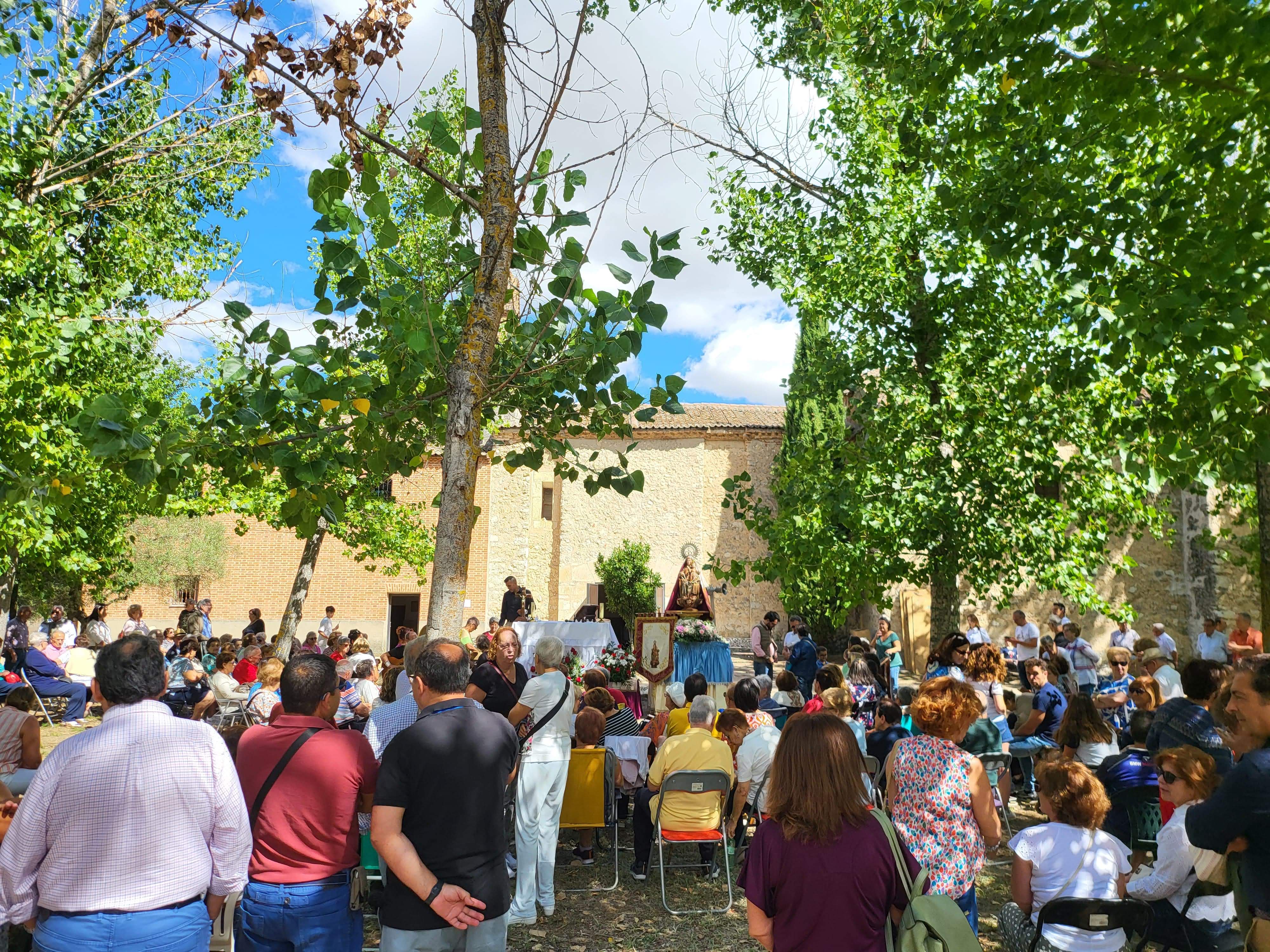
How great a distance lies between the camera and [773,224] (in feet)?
47.0

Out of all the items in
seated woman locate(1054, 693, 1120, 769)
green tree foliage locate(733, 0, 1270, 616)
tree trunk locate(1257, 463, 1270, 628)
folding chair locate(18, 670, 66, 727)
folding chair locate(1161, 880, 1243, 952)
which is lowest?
folding chair locate(18, 670, 66, 727)

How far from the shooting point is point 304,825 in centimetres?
333

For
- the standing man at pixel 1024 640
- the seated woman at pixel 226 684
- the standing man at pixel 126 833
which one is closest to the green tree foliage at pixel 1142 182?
the standing man at pixel 126 833

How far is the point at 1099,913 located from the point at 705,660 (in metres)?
11.2

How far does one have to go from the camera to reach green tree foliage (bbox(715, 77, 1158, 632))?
11.2 meters

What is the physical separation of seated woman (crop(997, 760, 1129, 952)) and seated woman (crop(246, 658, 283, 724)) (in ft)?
17.8

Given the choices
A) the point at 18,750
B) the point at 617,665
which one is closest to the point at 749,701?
the point at 18,750

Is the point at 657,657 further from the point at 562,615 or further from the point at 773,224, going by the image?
the point at 562,615

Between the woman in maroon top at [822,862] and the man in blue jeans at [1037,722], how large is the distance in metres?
6.02

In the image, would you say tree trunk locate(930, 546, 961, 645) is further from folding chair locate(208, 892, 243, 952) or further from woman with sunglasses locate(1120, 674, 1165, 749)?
folding chair locate(208, 892, 243, 952)

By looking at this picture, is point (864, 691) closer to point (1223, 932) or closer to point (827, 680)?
point (827, 680)

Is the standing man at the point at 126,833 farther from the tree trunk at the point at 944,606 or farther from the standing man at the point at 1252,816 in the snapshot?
the tree trunk at the point at 944,606

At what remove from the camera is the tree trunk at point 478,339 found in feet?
14.8

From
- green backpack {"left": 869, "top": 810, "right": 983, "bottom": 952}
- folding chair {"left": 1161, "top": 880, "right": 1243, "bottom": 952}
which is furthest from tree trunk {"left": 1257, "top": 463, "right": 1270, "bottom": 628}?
green backpack {"left": 869, "top": 810, "right": 983, "bottom": 952}
